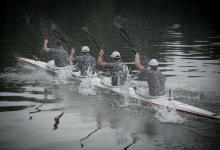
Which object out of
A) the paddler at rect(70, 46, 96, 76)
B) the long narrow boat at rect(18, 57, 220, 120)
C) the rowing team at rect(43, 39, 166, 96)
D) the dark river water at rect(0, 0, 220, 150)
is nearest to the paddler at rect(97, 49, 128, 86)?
the rowing team at rect(43, 39, 166, 96)

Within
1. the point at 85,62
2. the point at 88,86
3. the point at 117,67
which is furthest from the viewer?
the point at 85,62

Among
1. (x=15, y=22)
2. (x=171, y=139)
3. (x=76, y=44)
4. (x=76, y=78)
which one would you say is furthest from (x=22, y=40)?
(x=171, y=139)

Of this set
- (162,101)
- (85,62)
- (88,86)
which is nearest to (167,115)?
(162,101)

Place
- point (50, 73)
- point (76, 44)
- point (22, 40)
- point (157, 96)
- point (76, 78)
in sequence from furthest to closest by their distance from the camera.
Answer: point (22, 40) < point (76, 44) < point (50, 73) < point (76, 78) < point (157, 96)

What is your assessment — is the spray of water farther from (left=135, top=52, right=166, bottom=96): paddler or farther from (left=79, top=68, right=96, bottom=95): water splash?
(left=79, top=68, right=96, bottom=95): water splash

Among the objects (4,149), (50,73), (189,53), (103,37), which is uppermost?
(103,37)

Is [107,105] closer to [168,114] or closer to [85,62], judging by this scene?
[168,114]

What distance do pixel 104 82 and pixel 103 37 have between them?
20.8m

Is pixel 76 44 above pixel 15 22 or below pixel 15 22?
below

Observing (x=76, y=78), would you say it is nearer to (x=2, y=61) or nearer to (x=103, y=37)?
(x=2, y=61)

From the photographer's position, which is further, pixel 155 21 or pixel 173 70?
pixel 155 21

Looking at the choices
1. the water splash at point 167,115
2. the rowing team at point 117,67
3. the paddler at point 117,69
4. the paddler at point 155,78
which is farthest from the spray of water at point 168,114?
the paddler at point 117,69

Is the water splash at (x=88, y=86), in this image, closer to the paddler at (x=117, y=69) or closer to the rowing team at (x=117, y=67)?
the rowing team at (x=117, y=67)

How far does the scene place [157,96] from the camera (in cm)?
1619
